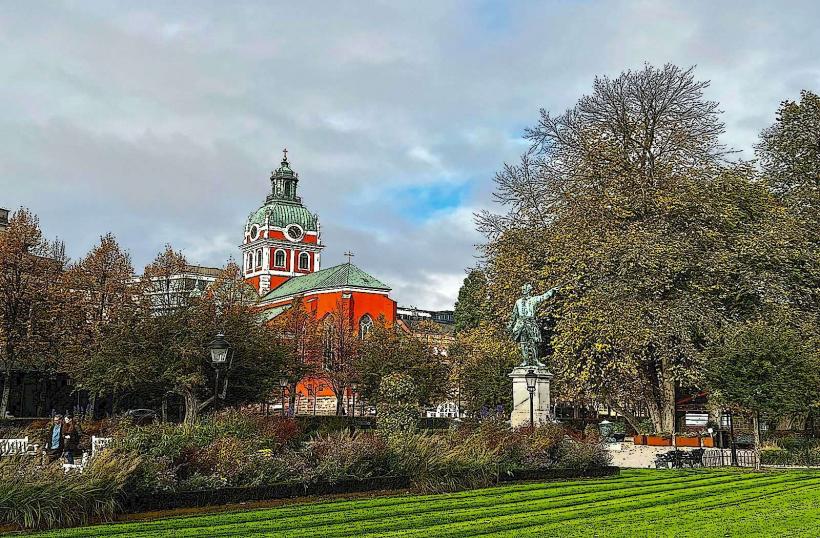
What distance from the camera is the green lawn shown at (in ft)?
35.9

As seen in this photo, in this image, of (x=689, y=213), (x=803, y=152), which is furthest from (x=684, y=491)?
(x=803, y=152)

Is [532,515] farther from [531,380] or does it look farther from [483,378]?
[483,378]

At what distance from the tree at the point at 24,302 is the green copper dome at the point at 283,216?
182 ft

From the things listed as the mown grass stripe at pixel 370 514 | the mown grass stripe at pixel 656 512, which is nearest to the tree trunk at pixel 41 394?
the mown grass stripe at pixel 370 514

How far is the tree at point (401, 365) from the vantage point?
156ft

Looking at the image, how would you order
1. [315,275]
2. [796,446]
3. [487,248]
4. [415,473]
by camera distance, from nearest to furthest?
[415,473]
[796,446]
[487,248]
[315,275]

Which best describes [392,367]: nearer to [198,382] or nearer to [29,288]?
[198,382]

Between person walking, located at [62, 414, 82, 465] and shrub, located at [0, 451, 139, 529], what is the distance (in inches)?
284

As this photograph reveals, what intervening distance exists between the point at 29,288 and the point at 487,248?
2082 cm

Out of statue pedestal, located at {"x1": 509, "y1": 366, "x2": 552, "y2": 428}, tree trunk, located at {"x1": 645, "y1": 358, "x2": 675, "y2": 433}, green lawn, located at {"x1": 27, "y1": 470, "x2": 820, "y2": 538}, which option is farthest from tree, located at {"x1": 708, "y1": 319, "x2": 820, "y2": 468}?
green lawn, located at {"x1": 27, "y1": 470, "x2": 820, "y2": 538}

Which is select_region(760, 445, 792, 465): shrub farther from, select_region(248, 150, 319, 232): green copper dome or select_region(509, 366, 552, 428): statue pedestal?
select_region(248, 150, 319, 232): green copper dome

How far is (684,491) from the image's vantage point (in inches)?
639

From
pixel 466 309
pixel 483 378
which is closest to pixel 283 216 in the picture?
pixel 466 309

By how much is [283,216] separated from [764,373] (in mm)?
76996
